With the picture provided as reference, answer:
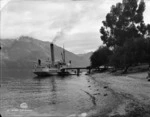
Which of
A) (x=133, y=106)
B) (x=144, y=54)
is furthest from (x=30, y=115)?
(x=144, y=54)

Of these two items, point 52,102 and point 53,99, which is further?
point 53,99

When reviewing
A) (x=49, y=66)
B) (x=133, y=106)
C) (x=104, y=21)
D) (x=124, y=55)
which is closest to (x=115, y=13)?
(x=104, y=21)

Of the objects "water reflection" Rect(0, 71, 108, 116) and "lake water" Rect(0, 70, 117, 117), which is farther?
"water reflection" Rect(0, 71, 108, 116)

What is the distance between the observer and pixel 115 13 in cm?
12294

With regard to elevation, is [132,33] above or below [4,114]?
above

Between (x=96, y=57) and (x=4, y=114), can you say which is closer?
(x=4, y=114)

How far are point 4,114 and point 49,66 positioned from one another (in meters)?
131

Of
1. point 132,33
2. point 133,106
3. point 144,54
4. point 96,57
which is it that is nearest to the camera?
point 133,106

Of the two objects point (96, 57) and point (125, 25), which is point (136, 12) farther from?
point (96, 57)

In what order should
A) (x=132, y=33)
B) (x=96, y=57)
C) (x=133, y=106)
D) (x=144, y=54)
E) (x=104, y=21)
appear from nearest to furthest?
(x=133, y=106) < (x=144, y=54) < (x=132, y=33) < (x=104, y=21) < (x=96, y=57)

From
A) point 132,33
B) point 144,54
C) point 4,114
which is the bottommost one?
point 4,114

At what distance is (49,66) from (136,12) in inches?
2665

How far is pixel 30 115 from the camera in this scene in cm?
3161

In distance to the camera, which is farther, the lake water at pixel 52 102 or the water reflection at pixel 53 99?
the water reflection at pixel 53 99
